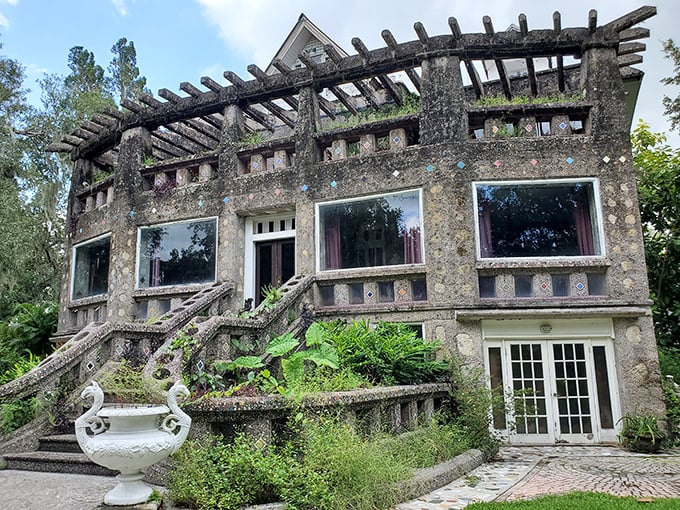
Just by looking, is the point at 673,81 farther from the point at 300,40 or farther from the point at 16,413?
the point at 16,413

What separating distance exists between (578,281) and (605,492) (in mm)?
4252

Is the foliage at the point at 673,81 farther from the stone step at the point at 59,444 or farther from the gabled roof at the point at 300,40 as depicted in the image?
the stone step at the point at 59,444

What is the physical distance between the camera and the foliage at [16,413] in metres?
6.93

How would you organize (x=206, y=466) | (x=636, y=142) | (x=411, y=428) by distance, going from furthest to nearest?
(x=636, y=142), (x=411, y=428), (x=206, y=466)

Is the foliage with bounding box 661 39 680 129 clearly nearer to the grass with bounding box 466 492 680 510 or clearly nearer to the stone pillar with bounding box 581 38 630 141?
the stone pillar with bounding box 581 38 630 141

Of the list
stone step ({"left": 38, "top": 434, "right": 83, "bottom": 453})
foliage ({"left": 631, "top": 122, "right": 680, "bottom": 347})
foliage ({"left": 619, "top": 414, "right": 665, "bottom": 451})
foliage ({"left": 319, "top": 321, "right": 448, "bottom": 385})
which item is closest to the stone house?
foliage ({"left": 619, "top": 414, "right": 665, "bottom": 451})

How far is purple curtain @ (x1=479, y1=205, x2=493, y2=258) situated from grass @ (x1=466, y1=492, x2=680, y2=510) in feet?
15.6

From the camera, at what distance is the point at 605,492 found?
577cm

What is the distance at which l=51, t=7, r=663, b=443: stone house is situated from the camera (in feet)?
30.0

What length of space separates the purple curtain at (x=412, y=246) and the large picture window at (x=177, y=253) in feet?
13.4

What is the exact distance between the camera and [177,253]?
1178 cm

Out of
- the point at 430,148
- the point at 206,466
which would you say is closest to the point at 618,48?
the point at 430,148

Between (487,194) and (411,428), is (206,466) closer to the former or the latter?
(411,428)

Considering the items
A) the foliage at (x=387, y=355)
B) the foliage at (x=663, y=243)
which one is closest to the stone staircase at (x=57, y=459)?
the foliage at (x=387, y=355)
